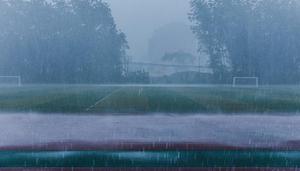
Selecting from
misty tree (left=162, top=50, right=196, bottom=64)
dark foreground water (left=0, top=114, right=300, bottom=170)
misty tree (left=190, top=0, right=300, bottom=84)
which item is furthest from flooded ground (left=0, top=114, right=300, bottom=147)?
misty tree (left=162, top=50, right=196, bottom=64)

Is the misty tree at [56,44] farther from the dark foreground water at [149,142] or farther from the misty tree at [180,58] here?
the dark foreground water at [149,142]

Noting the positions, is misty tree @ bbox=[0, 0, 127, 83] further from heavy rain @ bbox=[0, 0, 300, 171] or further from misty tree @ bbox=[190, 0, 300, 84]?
misty tree @ bbox=[190, 0, 300, 84]

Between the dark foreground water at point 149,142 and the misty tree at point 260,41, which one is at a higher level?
the misty tree at point 260,41

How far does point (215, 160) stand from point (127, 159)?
4.57 ft

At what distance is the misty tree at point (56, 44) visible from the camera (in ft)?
232

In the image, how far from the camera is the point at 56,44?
70875 mm

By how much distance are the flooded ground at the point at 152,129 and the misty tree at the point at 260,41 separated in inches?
1934

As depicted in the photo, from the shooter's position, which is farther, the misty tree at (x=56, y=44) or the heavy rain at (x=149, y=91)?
the misty tree at (x=56, y=44)

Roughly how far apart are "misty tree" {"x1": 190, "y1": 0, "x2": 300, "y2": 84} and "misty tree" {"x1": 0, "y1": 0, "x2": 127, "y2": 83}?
11245 mm

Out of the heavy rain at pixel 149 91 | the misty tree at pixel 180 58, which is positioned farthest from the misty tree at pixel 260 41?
the misty tree at pixel 180 58

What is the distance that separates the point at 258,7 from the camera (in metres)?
71.6

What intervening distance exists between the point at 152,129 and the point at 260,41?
5474cm

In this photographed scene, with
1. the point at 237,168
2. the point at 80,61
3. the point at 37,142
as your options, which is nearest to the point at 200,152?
the point at 237,168

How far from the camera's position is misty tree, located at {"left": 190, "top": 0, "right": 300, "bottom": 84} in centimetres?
7000
